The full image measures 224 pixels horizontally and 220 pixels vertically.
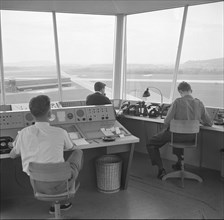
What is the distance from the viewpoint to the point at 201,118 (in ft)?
12.8

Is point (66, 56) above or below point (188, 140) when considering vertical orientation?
above

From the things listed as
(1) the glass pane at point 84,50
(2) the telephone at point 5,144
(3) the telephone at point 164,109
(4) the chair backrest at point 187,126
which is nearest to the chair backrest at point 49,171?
(2) the telephone at point 5,144

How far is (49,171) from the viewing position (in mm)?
2355

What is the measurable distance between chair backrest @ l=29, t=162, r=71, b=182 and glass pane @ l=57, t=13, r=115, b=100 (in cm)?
376

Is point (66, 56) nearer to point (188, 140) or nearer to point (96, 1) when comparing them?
point (96, 1)

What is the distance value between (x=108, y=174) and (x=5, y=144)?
1.18 meters

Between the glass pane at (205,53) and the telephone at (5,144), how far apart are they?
10.4 feet

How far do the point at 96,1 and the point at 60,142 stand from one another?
135 inches

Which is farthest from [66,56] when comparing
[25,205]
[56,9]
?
[25,205]

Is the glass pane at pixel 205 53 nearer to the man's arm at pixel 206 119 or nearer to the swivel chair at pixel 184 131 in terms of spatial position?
the man's arm at pixel 206 119

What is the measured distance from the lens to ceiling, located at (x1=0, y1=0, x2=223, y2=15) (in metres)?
5.07

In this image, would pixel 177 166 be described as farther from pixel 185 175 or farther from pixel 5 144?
pixel 5 144

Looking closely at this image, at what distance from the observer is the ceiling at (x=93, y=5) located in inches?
200

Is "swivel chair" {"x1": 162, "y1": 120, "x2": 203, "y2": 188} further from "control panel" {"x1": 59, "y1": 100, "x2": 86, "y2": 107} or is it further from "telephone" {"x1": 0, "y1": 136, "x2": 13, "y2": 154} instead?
"control panel" {"x1": 59, "y1": 100, "x2": 86, "y2": 107}
